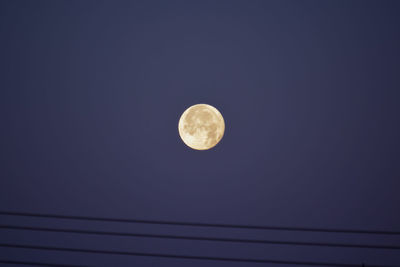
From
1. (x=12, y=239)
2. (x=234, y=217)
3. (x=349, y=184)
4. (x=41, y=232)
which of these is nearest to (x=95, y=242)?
(x=41, y=232)

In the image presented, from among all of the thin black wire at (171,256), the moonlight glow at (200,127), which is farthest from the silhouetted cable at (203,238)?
the moonlight glow at (200,127)

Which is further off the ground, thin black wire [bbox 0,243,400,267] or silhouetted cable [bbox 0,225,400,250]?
silhouetted cable [bbox 0,225,400,250]

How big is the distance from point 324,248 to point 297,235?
0.52 meters

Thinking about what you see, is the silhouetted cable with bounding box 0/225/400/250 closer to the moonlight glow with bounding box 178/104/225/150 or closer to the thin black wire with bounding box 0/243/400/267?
the thin black wire with bounding box 0/243/400/267

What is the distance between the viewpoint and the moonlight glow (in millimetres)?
6363

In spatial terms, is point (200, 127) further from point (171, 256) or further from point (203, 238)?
point (171, 256)

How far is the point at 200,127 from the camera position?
6371mm

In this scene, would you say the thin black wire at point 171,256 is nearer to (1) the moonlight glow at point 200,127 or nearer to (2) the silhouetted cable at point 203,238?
(2) the silhouetted cable at point 203,238

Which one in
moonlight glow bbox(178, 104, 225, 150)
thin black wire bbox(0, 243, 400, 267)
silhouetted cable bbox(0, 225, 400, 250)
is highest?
moonlight glow bbox(178, 104, 225, 150)

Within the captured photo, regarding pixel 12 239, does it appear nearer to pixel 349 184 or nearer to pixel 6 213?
pixel 6 213

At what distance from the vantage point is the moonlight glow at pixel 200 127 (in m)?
6.36

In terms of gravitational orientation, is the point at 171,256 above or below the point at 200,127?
below

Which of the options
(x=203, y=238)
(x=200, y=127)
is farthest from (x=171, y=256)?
(x=200, y=127)

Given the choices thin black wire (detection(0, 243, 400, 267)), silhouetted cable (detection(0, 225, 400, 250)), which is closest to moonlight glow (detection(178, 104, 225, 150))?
silhouetted cable (detection(0, 225, 400, 250))
